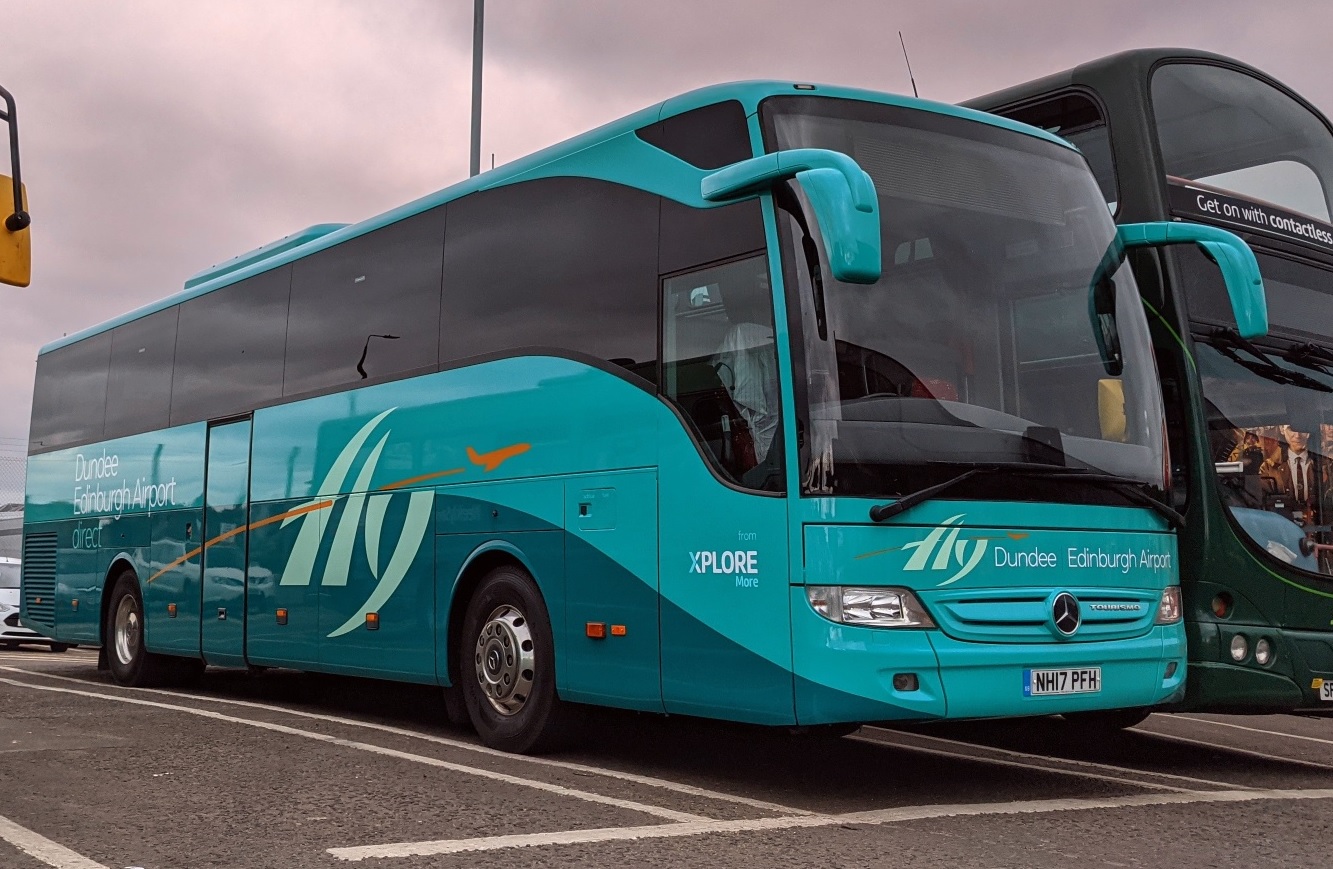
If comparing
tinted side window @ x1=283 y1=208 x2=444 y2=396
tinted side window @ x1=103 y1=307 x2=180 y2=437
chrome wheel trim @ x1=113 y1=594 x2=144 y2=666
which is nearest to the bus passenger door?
tinted side window @ x1=283 y1=208 x2=444 y2=396

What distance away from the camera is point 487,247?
33.2ft

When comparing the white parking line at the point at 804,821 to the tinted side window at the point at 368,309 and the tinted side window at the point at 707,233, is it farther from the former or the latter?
the tinted side window at the point at 368,309

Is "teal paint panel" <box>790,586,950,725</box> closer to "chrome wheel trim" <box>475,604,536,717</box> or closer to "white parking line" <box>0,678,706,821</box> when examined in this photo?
"white parking line" <box>0,678,706,821</box>

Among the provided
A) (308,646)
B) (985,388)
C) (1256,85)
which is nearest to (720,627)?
(985,388)

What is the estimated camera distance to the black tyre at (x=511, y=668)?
8961mm

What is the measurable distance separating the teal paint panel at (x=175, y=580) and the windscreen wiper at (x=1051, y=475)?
335 inches

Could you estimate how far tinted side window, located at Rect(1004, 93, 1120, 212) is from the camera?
31.8 ft

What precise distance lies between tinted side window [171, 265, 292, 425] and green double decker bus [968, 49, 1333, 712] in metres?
6.29

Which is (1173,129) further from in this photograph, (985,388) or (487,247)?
(487,247)

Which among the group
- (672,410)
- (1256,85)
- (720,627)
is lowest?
(720,627)

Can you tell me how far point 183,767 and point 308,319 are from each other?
4981mm

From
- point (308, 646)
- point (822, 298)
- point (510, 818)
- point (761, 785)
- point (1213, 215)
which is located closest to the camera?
point (510, 818)

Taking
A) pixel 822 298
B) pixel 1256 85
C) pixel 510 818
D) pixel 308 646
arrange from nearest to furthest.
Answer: pixel 510 818 → pixel 822 298 → pixel 1256 85 → pixel 308 646

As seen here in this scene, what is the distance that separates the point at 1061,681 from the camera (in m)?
7.52
